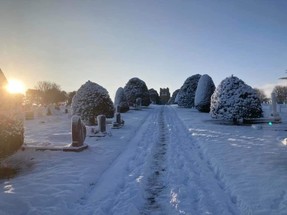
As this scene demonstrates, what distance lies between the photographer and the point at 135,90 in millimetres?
49719

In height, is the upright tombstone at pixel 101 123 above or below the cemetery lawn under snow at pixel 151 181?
above

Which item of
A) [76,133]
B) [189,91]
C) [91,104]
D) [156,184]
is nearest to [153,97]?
[189,91]

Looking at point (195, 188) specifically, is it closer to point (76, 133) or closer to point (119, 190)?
point (119, 190)

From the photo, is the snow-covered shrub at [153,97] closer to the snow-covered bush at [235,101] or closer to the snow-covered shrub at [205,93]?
the snow-covered shrub at [205,93]

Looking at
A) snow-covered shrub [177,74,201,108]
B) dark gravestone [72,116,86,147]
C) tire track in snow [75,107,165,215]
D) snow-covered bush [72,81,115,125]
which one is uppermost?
snow-covered shrub [177,74,201,108]

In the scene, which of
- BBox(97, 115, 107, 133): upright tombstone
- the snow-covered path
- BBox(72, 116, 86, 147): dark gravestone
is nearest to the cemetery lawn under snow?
the snow-covered path

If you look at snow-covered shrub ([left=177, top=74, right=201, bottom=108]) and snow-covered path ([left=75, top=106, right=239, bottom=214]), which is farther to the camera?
snow-covered shrub ([left=177, top=74, right=201, bottom=108])

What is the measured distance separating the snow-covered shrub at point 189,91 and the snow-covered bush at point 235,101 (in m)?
20.8

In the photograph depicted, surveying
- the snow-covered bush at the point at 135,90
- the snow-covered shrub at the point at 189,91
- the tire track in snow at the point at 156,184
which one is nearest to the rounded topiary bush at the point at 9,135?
the tire track in snow at the point at 156,184

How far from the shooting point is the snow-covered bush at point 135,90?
49.8m

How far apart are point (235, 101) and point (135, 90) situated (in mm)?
31197

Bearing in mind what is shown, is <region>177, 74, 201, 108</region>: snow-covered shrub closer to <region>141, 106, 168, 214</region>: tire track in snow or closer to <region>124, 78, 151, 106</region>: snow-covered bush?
<region>124, 78, 151, 106</region>: snow-covered bush

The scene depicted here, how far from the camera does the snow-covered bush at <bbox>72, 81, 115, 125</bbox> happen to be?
20.6 metres

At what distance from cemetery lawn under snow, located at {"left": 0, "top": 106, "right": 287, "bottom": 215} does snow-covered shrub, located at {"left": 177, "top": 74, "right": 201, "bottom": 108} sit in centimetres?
3104
